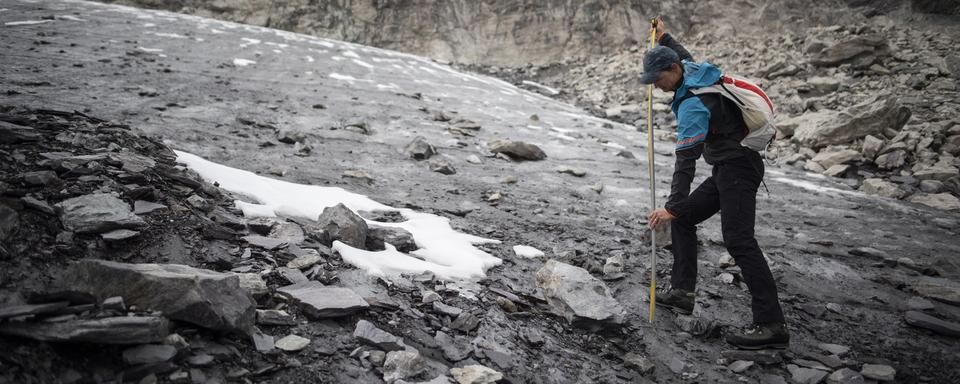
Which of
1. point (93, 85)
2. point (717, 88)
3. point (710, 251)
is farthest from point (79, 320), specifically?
point (93, 85)

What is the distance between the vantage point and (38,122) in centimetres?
397

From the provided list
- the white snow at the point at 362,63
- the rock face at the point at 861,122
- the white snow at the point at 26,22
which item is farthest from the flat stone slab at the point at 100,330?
the white snow at the point at 26,22

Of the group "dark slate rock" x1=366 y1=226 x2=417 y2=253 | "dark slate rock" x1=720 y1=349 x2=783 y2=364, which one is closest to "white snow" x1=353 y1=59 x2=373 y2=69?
"dark slate rock" x1=366 y1=226 x2=417 y2=253

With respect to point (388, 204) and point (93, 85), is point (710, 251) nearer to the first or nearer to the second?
point (388, 204)

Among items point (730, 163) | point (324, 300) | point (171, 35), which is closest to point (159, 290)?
point (324, 300)

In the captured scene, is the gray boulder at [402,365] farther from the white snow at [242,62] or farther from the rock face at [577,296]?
the white snow at [242,62]

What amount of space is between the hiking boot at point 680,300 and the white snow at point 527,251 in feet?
3.85

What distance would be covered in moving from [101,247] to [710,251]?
16.6 feet

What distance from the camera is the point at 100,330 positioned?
1823mm

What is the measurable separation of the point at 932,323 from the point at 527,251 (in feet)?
10.5

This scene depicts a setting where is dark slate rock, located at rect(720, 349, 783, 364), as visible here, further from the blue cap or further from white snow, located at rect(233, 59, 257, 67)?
white snow, located at rect(233, 59, 257, 67)

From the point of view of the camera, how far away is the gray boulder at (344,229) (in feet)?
11.9

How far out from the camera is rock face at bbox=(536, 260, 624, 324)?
3.21 m

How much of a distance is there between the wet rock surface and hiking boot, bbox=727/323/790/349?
106 millimetres
